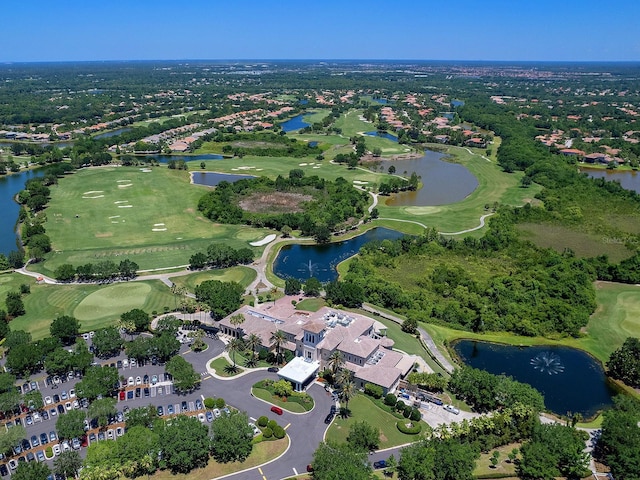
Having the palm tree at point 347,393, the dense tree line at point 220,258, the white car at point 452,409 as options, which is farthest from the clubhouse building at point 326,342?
the dense tree line at point 220,258

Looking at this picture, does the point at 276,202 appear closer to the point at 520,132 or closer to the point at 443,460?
the point at 443,460

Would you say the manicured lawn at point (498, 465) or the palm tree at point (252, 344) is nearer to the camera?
the manicured lawn at point (498, 465)

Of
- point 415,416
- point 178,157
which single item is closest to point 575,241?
point 415,416

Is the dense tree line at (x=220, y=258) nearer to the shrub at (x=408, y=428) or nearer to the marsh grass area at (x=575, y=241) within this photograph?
the shrub at (x=408, y=428)

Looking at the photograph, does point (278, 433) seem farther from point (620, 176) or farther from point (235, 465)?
point (620, 176)

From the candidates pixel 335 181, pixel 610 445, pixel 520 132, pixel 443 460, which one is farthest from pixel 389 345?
pixel 520 132

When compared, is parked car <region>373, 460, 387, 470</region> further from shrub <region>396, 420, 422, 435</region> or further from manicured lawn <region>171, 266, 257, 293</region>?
manicured lawn <region>171, 266, 257, 293</region>

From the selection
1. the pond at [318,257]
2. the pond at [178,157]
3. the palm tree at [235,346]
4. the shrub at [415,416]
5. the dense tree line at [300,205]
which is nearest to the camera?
the shrub at [415,416]
